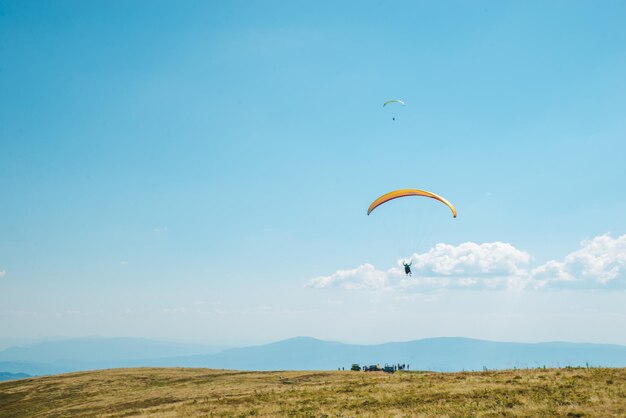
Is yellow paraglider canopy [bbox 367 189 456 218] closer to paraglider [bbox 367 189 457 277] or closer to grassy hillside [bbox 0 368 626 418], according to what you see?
paraglider [bbox 367 189 457 277]

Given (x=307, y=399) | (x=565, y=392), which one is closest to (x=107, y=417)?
(x=307, y=399)

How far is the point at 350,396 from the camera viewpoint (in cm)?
3102

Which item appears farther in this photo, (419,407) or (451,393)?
(451,393)

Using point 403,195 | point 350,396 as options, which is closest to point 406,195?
point 403,195

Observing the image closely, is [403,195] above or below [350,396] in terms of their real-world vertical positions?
above

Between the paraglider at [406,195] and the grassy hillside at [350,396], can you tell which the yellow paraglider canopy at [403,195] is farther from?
the grassy hillside at [350,396]

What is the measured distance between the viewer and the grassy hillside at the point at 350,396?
23.6m

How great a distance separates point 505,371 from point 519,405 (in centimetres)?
1187

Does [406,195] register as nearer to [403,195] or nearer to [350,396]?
[403,195]

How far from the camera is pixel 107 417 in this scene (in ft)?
111

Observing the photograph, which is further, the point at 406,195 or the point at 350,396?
the point at 406,195

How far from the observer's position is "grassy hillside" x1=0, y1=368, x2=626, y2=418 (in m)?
23.6

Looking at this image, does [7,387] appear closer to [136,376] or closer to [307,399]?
[136,376]

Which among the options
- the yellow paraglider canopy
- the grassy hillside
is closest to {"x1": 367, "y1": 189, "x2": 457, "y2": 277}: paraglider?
the yellow paraglider canopy
